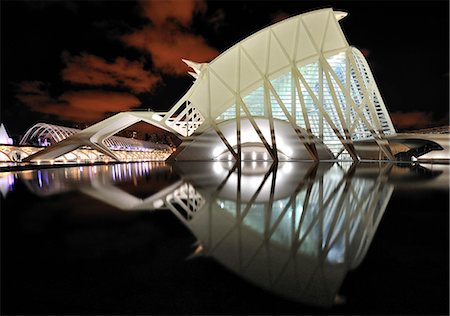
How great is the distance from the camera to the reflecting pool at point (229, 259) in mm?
2127

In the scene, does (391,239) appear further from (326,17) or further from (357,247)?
(326,17)

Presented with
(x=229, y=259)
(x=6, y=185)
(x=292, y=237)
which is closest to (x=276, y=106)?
(x=6, y=185)

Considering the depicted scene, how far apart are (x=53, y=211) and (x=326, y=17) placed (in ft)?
87.9

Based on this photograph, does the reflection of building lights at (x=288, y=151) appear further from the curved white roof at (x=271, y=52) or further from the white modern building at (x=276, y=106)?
the curved white roof at (x=271, y=52)

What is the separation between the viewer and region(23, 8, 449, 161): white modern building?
24594 mm

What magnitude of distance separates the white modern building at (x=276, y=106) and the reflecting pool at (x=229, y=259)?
19.4 m

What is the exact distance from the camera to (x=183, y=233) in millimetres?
3893

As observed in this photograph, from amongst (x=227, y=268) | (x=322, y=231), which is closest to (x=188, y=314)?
(x=227, y=268)

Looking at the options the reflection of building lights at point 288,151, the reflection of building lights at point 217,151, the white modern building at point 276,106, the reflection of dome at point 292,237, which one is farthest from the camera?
the reflection of building lights at point 217,151

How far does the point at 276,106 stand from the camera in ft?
102

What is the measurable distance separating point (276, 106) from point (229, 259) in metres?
29.3

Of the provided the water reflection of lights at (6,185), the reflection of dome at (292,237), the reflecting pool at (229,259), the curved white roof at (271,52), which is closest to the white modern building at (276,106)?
the curved white roof at (271,52)

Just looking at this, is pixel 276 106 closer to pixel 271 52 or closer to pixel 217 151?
pixel 271 52

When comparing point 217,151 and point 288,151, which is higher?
point 217,151
